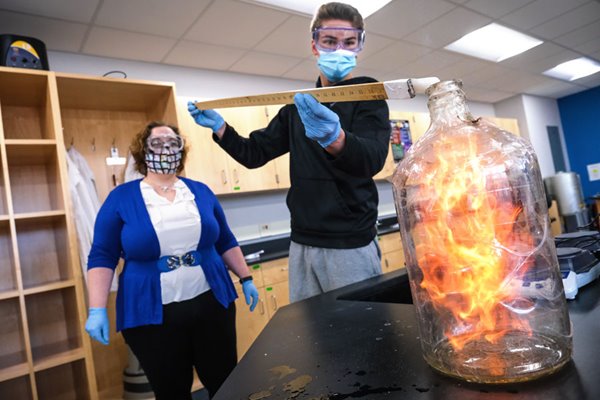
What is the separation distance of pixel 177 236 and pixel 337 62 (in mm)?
875

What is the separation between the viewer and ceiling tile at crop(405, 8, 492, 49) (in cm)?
325

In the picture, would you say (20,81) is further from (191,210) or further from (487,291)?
(487,291)

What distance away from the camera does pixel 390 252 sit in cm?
373

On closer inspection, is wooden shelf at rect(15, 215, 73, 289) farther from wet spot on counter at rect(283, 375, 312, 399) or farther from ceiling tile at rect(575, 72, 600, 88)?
ceiling tile at rect(575, 72, 600, 88)

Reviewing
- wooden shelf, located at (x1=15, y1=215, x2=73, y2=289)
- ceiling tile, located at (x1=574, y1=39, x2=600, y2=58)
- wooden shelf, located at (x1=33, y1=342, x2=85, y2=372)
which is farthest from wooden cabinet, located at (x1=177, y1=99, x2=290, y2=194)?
ceiling tile, located at (x1=574, y1=39, x2=600, y2=58)

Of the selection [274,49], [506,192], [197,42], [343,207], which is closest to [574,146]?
[274,49]

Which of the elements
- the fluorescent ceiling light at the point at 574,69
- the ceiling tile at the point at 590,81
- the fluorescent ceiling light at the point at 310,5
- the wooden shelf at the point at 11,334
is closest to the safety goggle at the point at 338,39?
the fluorescent ceiling light at the point at 310,5

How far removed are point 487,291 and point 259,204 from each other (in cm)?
344

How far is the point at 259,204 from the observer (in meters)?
3.81

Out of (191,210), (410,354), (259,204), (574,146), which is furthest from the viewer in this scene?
(574,146)

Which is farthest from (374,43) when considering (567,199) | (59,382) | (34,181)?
(567,199)

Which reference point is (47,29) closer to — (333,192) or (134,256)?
(134,256)

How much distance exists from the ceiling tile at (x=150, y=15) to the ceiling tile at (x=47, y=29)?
0.20m

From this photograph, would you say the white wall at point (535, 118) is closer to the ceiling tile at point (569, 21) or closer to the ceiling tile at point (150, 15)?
the ceiling tile at point (569, 21)
